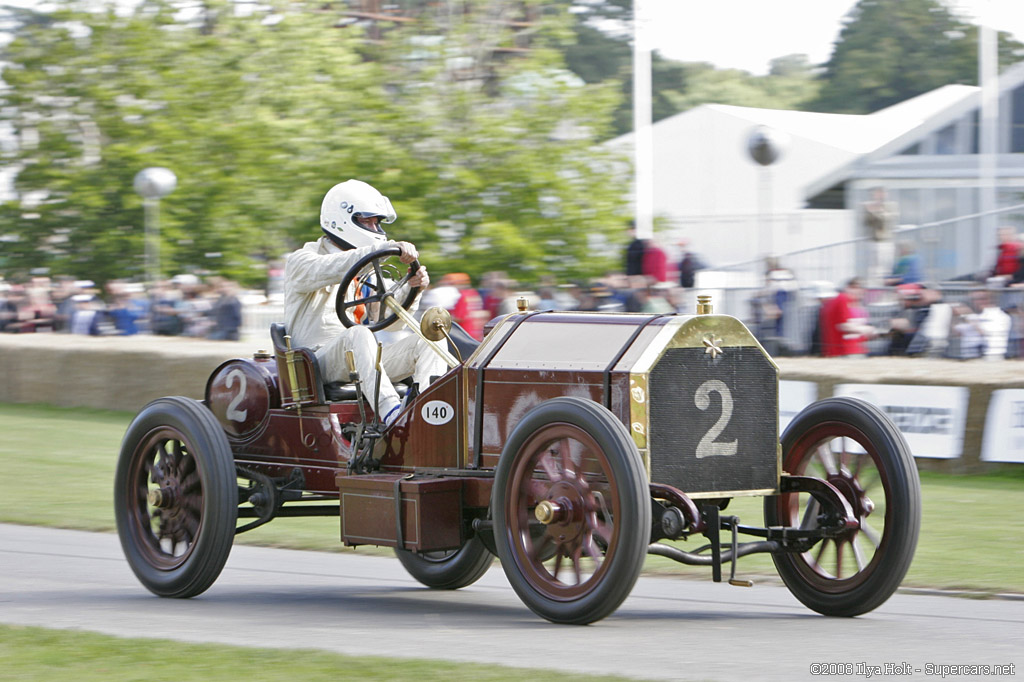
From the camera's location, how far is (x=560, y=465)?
20.8ft

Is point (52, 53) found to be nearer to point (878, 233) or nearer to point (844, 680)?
point (878, 233)

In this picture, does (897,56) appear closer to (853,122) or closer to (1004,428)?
(853,122)

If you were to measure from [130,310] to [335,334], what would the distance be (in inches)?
568

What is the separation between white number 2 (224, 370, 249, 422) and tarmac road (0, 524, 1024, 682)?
88cm

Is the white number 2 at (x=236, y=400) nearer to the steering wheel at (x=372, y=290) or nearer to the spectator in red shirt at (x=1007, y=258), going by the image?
the steering wheel at (x=372, y=290)

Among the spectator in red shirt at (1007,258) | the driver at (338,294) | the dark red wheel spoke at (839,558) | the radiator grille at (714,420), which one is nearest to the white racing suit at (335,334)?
the driver at (338,294)

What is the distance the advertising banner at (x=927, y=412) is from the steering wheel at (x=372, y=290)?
615 cm

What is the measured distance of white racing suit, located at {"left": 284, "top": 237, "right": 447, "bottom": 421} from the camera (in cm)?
739

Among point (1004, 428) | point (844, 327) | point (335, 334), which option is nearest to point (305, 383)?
point (335, 334)

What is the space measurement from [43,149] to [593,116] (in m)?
9.60

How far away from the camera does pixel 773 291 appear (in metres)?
15.9

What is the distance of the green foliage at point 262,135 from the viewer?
81.5 ft

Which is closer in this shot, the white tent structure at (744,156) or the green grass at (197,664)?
the green grass at (197,664)

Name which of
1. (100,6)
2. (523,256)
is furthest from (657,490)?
(100,6)
